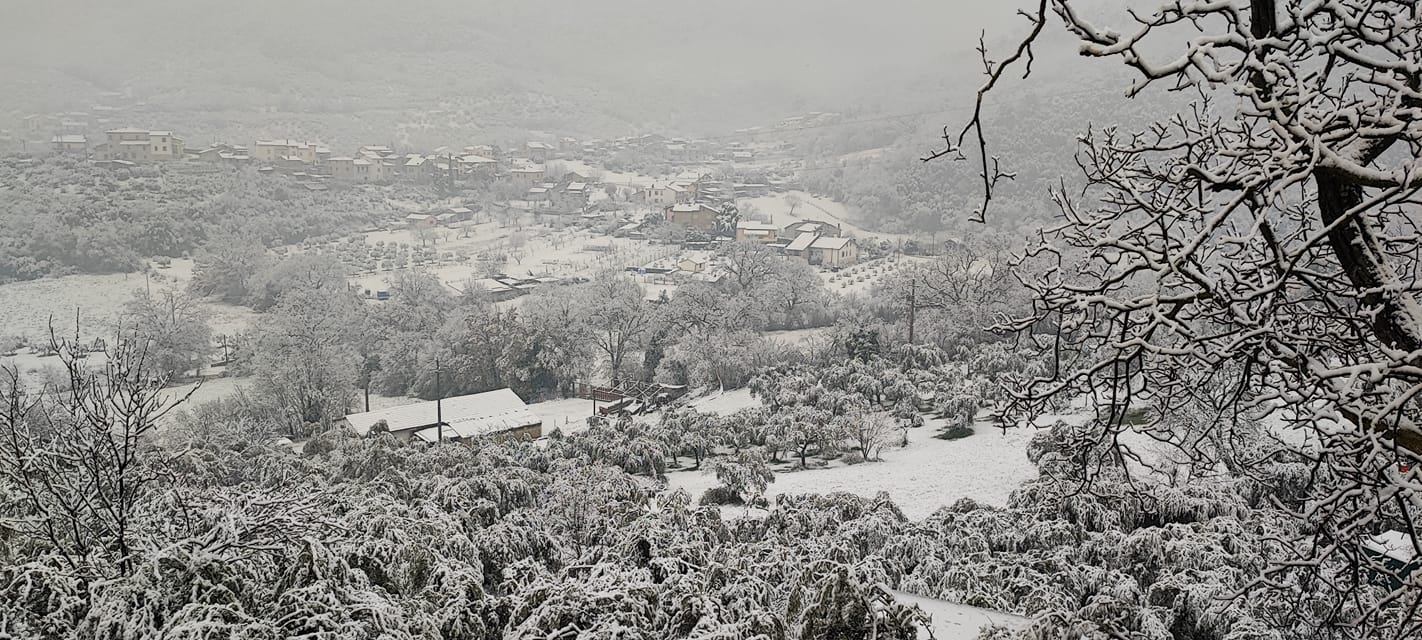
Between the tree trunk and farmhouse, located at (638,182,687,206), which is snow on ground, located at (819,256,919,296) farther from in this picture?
the tree trunk

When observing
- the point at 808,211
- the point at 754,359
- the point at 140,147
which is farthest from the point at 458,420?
the point at 140,147

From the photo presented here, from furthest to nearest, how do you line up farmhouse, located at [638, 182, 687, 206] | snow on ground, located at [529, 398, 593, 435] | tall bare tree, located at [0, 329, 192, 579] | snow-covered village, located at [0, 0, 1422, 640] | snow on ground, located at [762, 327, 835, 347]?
farmhouse, located at [638, 182, 687, 206] < snow on ground, located at [762, 327, 835, 347] < snow on ground, located at [529, 398, 593, 435] < tall bare tree, located at [0, 329, 192, 579] < snow-covered village, located at [0, 0, 1422, 640]

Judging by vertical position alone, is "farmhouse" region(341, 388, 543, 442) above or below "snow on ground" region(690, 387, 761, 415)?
below

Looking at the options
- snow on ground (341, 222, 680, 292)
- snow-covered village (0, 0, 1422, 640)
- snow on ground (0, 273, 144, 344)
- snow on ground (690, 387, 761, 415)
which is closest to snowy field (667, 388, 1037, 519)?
snow-covered village (0, 0, 1422, 640)

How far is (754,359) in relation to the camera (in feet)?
73.5

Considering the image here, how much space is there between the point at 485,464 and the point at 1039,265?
2034 centimetres

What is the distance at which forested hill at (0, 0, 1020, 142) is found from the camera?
77.3 meters

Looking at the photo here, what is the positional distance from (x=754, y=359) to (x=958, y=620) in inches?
715

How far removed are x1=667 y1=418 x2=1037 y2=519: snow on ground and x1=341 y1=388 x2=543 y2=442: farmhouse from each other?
629 centimetres

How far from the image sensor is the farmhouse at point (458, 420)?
58.9 feet

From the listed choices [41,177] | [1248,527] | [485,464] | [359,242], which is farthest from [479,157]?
[1248,527]

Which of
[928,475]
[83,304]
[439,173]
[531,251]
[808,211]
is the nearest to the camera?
[928,475]

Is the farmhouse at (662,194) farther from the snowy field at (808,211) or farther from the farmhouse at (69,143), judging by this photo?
the farmhouse at (69,143)

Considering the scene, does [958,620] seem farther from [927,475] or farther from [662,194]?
[662,194]
